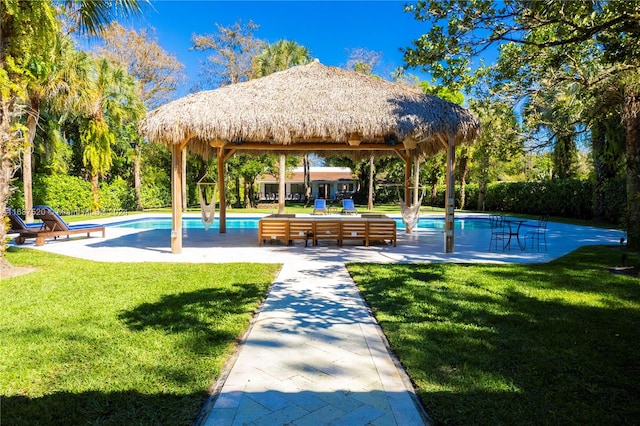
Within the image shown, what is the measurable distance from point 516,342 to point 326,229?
21.4 feet

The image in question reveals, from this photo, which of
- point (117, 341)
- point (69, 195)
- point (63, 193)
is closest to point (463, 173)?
point (69, 195)

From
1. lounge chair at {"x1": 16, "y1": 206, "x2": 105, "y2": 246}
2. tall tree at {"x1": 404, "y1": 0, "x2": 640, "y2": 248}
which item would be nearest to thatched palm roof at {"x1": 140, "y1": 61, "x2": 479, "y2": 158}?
tall tree at {"x1": 404, "y1": 0, "x2": 640, "y2": 248}

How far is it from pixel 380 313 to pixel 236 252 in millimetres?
4945

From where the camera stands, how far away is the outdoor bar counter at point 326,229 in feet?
31.5

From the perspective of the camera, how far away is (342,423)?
2.24 meters

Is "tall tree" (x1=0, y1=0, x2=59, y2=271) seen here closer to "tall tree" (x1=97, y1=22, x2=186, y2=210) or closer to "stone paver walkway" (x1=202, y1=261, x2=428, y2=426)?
"stone paver walkway" (x1=202, y1=261, x2=428, y2=426)

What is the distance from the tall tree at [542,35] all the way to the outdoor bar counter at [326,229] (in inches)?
146

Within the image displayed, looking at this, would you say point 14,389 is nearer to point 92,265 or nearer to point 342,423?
point 342,423

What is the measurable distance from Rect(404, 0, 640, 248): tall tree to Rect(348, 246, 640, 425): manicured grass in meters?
2.51

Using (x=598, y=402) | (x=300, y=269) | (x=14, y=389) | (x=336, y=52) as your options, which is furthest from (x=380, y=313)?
(x=336, y=52)

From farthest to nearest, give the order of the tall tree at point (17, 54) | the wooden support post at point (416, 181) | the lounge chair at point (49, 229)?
the wooden support post at point (416, 181)
the lounge chair at point (49, 229)
the tall tree at point (17, 54)

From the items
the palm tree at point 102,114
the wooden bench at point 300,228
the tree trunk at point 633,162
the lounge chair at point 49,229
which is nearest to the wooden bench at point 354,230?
the wooden bench at point 300,228

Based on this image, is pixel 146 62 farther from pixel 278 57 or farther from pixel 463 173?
pixel 463 173

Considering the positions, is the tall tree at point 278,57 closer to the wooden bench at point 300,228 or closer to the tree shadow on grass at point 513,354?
the wooden bench at point 300,228
